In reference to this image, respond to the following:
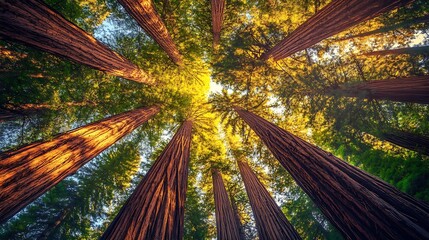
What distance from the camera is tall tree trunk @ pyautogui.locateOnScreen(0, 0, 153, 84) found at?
6.68ft

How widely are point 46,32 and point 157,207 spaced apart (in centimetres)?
290

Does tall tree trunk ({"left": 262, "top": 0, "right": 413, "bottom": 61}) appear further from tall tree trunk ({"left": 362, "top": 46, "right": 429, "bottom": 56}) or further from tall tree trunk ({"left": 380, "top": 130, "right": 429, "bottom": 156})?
tall tree trunk ({"left": 380, "top": 130, "right": 429, "bottom": 156})

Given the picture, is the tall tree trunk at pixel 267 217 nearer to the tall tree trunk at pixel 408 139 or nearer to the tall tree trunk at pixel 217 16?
the tall tree trunk at pixel 408 139

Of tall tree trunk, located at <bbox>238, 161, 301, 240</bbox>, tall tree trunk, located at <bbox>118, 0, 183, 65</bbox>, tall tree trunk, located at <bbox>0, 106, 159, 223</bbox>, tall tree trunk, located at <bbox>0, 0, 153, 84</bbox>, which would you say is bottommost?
tall tree trunk, located at <bbox>238, 161, 301, 240</bbox>

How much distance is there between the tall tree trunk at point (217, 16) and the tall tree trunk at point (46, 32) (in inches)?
114

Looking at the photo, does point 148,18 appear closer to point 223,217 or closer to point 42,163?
point 42,163

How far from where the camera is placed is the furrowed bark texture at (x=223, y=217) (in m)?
4.94

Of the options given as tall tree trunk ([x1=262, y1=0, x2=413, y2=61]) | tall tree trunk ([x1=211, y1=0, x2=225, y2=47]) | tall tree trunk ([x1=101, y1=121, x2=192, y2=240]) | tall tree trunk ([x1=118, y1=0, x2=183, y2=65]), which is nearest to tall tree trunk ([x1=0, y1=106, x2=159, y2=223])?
tall tree trunk ([x1=101, y1=121, x2=192, y2=240])

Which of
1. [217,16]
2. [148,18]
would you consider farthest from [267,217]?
[148,18]

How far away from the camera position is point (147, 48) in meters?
7.63

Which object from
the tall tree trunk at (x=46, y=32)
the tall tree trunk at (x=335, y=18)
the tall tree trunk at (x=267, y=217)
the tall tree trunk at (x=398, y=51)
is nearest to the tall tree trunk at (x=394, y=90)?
the tall tree trunk at (x=398, y=51)

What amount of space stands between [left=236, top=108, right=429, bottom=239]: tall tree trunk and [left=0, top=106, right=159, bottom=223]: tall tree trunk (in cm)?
357

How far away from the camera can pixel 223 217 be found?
5.52 meters

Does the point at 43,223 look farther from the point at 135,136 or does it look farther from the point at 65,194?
the point at 135,136
